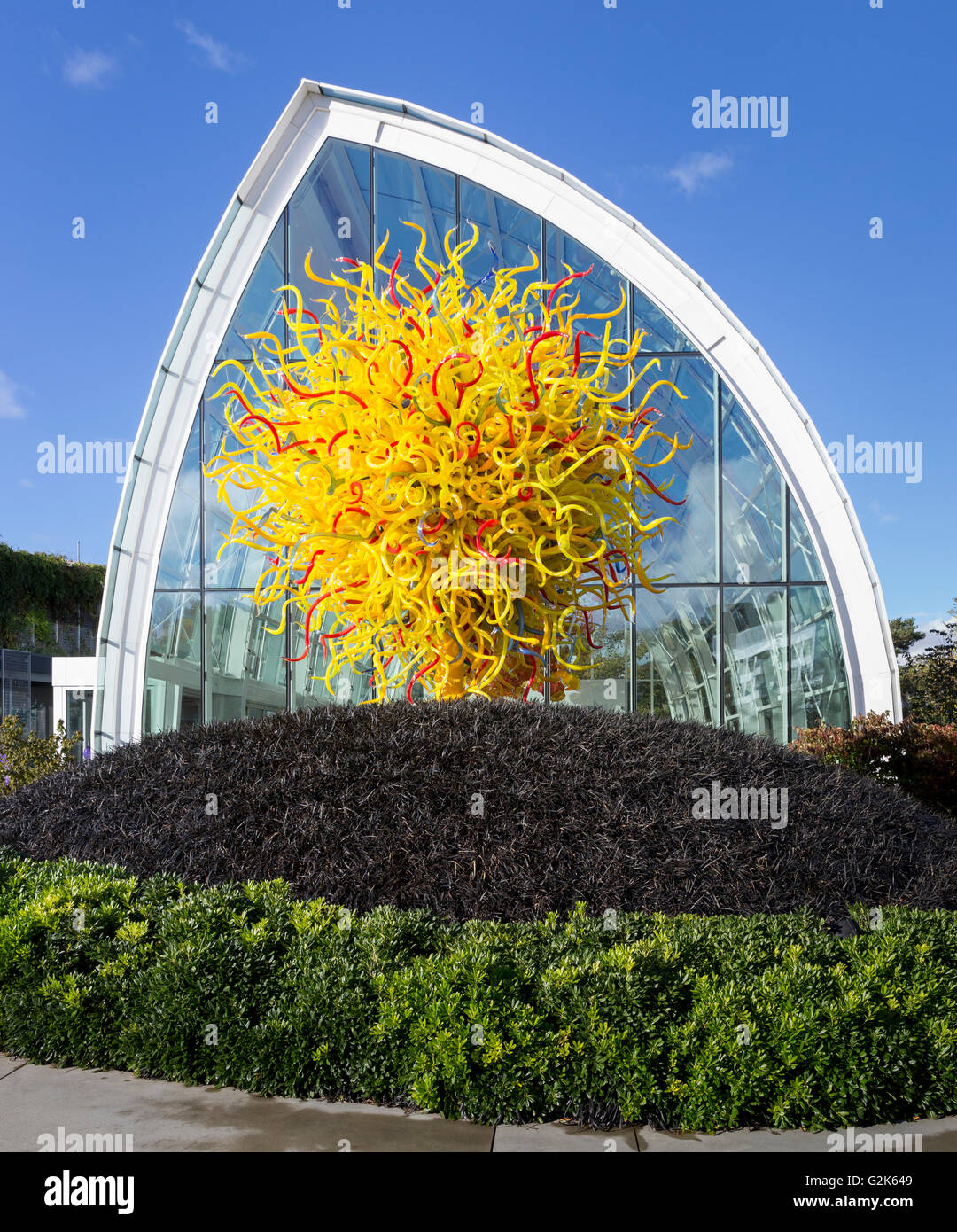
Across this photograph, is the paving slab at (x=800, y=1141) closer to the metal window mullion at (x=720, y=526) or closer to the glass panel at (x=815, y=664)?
the metal window mullion at (x=720, y=526)

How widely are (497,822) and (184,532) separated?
28.0ft

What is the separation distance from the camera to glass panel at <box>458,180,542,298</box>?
1185 centimetres

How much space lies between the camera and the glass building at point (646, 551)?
37.9 feet

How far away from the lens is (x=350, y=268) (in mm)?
12430

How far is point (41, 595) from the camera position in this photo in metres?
24.1

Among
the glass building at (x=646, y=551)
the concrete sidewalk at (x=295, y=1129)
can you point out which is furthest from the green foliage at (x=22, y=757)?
the concrete sidewalk at (x=295, y=1129)

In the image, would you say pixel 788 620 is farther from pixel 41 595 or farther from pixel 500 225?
pixel 41 595

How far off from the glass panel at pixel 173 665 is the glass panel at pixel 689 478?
21.0 feet

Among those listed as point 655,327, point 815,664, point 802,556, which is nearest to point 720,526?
point 802,556

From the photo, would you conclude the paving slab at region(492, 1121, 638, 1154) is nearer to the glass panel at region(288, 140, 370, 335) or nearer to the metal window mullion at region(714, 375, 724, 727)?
the metal window mullion at region(714, 375, 724, 727)

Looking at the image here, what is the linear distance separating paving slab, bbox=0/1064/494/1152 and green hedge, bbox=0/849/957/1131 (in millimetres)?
91

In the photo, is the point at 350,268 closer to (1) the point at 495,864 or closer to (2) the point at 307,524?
(2) the point at 307,524

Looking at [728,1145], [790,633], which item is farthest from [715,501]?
[728,1145]
